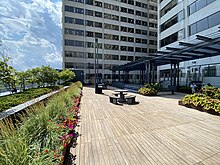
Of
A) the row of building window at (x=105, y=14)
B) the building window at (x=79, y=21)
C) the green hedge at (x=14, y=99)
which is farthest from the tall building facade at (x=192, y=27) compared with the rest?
the building window at (x=79, y=21)

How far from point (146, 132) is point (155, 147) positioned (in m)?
0.94

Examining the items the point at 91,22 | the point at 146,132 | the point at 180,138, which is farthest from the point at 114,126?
the point at 91,22

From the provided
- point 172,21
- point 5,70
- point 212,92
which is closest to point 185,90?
point 212,92

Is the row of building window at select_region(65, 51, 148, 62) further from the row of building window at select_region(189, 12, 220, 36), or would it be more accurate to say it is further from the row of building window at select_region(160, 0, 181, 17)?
the row of building window at select_region(189, 12, 220, 36)

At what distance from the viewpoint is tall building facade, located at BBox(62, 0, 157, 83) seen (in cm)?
3481

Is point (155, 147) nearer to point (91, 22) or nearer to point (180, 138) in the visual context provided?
point (180, 138)

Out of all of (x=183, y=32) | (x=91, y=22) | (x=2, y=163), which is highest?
(x=91, y=22)

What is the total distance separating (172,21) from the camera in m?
24.9

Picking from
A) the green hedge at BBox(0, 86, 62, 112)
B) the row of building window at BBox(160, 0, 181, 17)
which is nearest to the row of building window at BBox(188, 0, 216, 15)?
the row of building window at BBox(160, 0, 181, 17)

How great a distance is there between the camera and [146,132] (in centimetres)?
432

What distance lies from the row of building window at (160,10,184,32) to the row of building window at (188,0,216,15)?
1.71 m

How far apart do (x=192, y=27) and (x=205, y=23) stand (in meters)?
2.27

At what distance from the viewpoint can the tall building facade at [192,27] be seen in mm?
16312

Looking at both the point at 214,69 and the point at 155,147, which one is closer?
the point at 155,147
